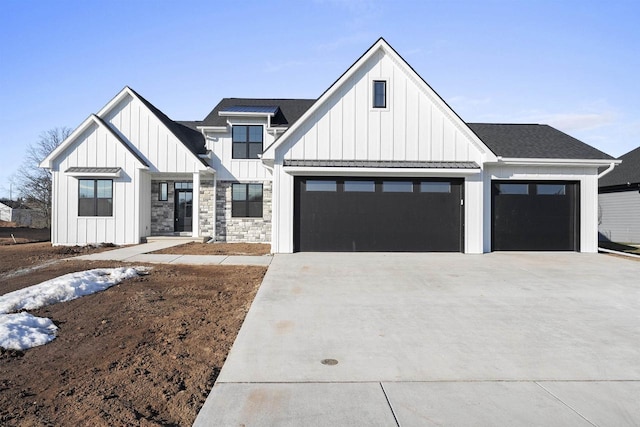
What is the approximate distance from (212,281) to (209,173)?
30.5ft

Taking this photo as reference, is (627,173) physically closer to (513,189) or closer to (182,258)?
(513,189)

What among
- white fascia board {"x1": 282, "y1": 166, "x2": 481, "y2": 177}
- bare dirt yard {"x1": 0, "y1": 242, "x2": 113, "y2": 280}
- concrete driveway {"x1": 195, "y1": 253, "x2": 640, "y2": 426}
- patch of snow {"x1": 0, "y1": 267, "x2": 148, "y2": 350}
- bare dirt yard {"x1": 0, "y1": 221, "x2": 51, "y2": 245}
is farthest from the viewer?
bare dirt yard {"x1": 0, "y1": 221, "x2": 51, "y2": 245}

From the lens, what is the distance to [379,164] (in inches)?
478

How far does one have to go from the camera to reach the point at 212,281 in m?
8.16

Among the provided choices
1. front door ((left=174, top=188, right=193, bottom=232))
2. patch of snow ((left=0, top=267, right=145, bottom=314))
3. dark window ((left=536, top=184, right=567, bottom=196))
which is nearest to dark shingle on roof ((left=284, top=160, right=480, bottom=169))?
dark window ((left=536, top=184, right=567, bottom=196))

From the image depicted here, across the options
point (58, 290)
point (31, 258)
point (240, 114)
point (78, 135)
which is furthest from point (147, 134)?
point (58, 290)

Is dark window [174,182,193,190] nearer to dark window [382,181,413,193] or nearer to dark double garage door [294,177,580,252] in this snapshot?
dark double garage door [294,177,580,252]

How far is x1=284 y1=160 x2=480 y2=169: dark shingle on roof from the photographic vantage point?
1204 cm

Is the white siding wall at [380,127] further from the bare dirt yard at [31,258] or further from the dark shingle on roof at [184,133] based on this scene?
the bare dirt yard at [31,258]

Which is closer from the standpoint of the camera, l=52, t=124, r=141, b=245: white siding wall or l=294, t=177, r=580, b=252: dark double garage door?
l=294, t=177, r=580, b=252: dark double garage door

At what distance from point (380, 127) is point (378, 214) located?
9.59 feet

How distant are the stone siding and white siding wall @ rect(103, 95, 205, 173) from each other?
90.6 inches

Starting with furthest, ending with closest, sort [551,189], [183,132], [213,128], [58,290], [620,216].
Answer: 1. [620,216]
2. [183,132]
3. [213,128]
4. [551,189]
5. [58,290]

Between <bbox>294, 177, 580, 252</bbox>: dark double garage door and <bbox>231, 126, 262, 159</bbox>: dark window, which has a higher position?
<bbox>231, 126, 262, 159</bbox>: dark window
